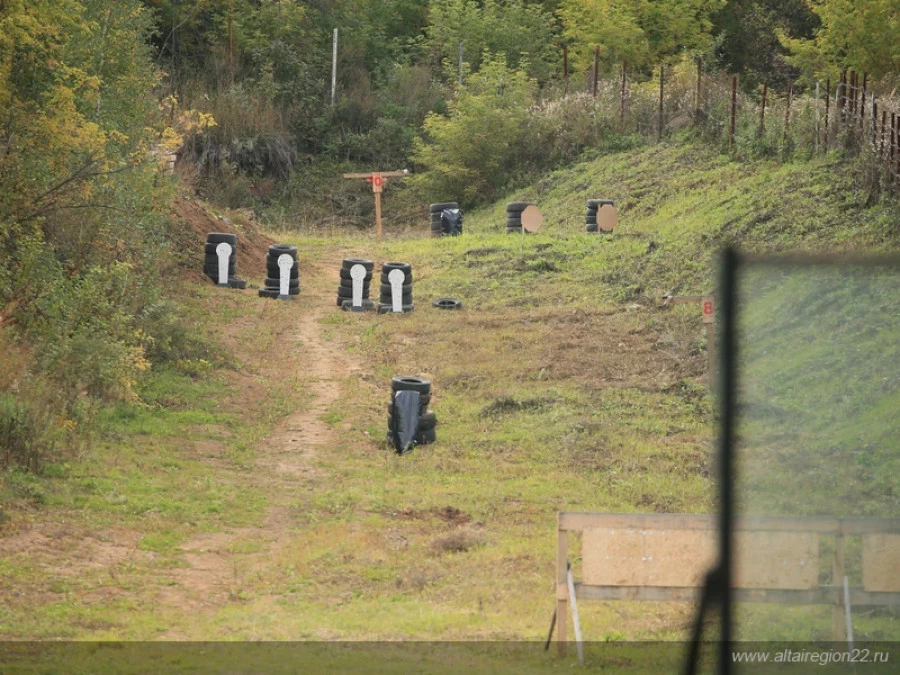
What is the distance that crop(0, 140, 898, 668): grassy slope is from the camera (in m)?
9.07

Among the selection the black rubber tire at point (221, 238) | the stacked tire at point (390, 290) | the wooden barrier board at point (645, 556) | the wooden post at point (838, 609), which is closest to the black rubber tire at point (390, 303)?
the stacked tire at point (390, 290)

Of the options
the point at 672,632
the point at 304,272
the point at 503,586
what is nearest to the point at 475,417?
the point at 503,586

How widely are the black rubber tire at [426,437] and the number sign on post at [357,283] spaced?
314 inches

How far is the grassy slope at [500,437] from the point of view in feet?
29.8

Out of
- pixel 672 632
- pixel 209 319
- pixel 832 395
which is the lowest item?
pixel 672 632

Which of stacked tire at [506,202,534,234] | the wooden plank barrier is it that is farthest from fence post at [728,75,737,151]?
the wooden plank barrier

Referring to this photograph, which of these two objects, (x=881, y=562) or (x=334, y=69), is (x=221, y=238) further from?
(x=334, y=69)

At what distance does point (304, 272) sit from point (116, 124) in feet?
30.2

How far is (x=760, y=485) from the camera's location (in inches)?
116

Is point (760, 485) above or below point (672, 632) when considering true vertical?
above

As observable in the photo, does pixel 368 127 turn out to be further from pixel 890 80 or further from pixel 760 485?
pixel 760 485

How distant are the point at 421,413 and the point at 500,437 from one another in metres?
1.02

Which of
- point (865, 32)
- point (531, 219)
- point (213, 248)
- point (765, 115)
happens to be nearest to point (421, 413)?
point (213, 248)

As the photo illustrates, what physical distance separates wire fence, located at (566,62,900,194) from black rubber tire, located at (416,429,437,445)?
959cm
